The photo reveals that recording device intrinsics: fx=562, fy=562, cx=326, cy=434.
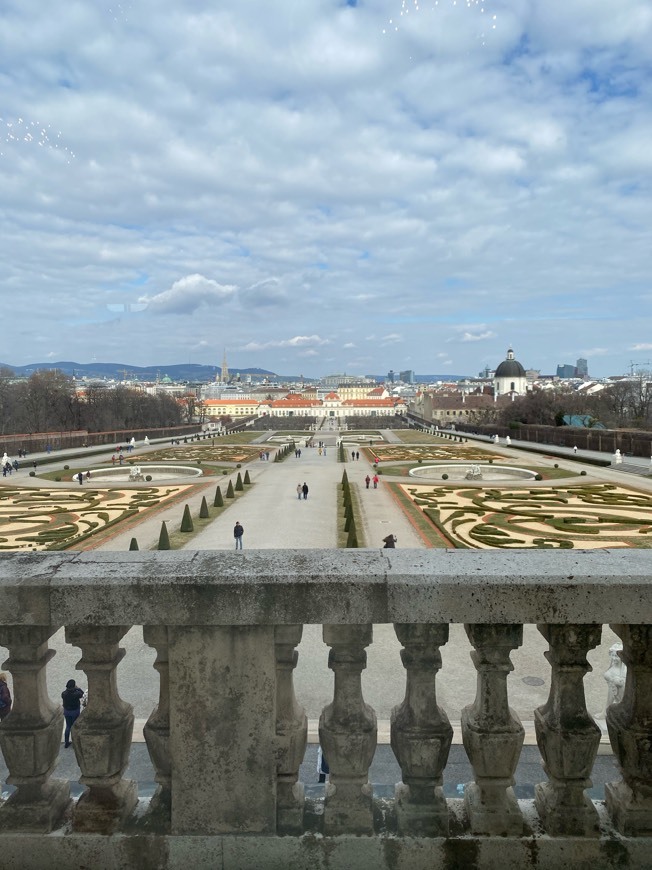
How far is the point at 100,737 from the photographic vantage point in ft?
8.50

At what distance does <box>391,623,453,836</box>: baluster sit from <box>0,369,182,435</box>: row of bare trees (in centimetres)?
8668

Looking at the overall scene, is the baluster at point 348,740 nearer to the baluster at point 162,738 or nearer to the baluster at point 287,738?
the baluster at point 287,738

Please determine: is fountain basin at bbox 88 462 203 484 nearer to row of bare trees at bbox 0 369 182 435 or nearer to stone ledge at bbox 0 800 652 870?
stone ledge at bbox 0 800 652 870

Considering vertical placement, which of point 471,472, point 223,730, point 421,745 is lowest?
point 471,472

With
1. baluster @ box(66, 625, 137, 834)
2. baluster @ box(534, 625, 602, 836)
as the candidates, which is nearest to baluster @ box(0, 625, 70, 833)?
baluster @ box(66, 625, 137, 834)

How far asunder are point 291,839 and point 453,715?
715 cm

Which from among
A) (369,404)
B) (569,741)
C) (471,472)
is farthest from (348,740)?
(369,404)

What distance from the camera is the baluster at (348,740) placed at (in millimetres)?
2547

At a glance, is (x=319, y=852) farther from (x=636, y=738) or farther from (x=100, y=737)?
(x=636, y=738)

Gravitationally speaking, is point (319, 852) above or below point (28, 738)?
below

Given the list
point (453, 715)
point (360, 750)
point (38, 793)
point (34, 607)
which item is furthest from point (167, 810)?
point (453, 715)

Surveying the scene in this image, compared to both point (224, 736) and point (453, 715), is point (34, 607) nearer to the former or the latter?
point (224, 736)

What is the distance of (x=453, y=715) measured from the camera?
8828 mm

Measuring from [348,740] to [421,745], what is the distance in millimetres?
337
